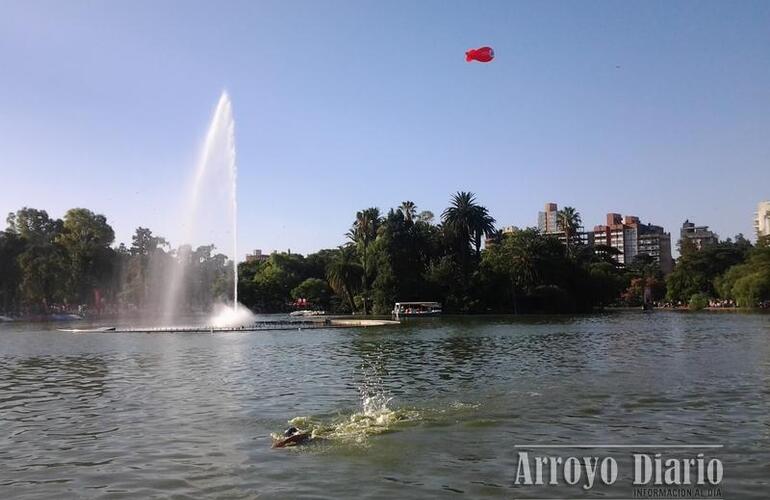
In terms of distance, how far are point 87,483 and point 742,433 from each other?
44.3 ft

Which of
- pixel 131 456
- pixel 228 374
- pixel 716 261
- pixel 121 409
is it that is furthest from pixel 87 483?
pixel 716 261

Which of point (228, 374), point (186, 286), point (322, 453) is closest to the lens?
point (322, 453)

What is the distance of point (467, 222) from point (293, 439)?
379ft

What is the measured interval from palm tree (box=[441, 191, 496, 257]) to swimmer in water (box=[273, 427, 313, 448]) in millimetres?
113459

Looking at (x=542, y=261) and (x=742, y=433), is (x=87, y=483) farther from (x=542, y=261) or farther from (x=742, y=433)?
(x=542, y=261)

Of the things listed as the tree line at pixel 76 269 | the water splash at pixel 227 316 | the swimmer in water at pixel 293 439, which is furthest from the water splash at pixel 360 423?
the tree line at pixel 76 269

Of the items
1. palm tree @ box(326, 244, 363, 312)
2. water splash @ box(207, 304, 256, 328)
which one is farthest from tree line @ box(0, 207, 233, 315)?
palm tree @ box(326, 244, 363, 312)

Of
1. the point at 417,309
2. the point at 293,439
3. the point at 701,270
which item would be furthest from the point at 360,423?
the point at 701,270

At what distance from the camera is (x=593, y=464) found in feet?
41.7

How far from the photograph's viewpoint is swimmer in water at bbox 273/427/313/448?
47.3 ft

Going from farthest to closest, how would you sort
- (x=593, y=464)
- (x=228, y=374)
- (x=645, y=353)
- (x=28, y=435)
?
(x=645, y=353) < (x=228, y=374) < (x=28, y=435) < (x=593, y=464)

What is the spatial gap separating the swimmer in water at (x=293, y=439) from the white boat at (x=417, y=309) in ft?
282

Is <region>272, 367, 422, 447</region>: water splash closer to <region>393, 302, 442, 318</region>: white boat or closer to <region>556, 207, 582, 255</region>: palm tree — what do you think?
<region>393, 302, 442, 318</region>: white boat

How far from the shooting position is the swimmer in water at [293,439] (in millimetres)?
14419
